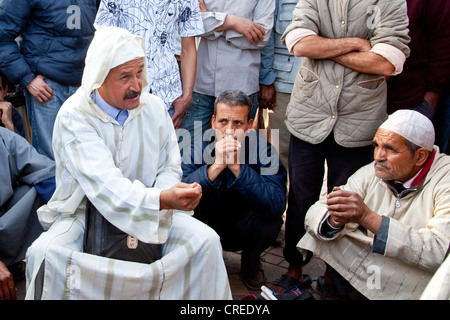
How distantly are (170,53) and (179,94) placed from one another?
31 cm

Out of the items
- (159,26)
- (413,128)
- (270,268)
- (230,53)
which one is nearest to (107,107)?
(159,26)

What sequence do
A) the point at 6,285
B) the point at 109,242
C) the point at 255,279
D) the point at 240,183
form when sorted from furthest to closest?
the point at 255,279, the point at 240,183, the point at 6,285, the point at 109,242

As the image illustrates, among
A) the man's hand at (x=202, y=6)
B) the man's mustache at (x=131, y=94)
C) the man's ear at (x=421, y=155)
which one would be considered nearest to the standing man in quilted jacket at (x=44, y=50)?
the man's hand at (x=202, y=6)

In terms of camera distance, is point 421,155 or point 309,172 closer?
point 421,155

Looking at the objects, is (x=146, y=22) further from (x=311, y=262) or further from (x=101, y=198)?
(x=311, y=262)

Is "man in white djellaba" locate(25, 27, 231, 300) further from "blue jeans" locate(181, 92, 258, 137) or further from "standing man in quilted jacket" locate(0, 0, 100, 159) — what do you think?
"standing man in quilted jacket" locate(0, 0, 100, 159)

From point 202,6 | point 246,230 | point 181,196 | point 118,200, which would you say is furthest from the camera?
point 202,6

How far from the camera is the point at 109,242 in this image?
2.89m

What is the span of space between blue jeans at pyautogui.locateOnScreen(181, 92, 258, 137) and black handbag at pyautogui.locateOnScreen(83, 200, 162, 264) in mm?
1594

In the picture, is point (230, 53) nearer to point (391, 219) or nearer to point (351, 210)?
point (351, 210)

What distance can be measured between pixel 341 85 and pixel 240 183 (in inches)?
37.2

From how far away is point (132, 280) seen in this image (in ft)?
9.10

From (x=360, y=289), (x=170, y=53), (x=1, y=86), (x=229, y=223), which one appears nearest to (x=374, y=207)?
(x=360, y=289)

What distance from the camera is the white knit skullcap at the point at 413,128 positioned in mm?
3381
